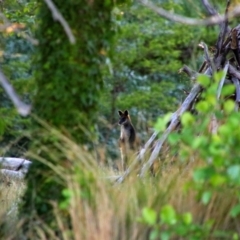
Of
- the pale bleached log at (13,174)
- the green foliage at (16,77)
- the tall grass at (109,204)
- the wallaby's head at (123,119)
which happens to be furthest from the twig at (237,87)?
the wallaby's head at (123,119)

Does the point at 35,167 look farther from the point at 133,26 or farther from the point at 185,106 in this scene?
the point at 133,26

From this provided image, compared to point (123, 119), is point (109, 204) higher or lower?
higher

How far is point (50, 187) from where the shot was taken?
626 cm

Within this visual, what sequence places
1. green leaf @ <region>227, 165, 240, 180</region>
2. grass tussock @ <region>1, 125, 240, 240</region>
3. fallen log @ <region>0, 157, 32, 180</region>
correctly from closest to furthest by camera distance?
1. green leaf @ <region>227, 165, 240, 180</region>
2. grass tussock @ <region>1, 125, 240, 240</region>
3. fallen log @ <region>0, 157, 32, 180</region>

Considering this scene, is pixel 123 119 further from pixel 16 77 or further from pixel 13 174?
pixel 16 77

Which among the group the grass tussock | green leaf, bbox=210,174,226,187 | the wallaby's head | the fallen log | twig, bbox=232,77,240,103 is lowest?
the wallaby's head

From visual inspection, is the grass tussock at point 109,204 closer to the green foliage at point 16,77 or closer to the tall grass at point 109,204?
the tall grass at point 109,204

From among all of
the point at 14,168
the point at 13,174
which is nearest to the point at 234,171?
the point at 13,174

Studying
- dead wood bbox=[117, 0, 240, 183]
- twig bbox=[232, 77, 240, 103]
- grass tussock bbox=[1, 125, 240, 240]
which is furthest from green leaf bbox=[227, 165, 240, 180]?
twig bbox=[232, 77, 240, 103]

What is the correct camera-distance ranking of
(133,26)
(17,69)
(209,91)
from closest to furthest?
(209,91) < (17,69) < (133,26)

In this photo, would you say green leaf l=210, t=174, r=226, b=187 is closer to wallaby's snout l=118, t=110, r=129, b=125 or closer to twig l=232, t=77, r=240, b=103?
twig l=232, t=77, r=240, b=103

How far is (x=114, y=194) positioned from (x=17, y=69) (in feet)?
32.3

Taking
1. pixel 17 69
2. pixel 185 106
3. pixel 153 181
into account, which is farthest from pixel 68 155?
pixel 17 69

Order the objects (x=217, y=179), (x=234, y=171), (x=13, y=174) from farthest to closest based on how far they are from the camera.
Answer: (x=13, y=174)
(x=217, y=179)
(x=234, y=171)
